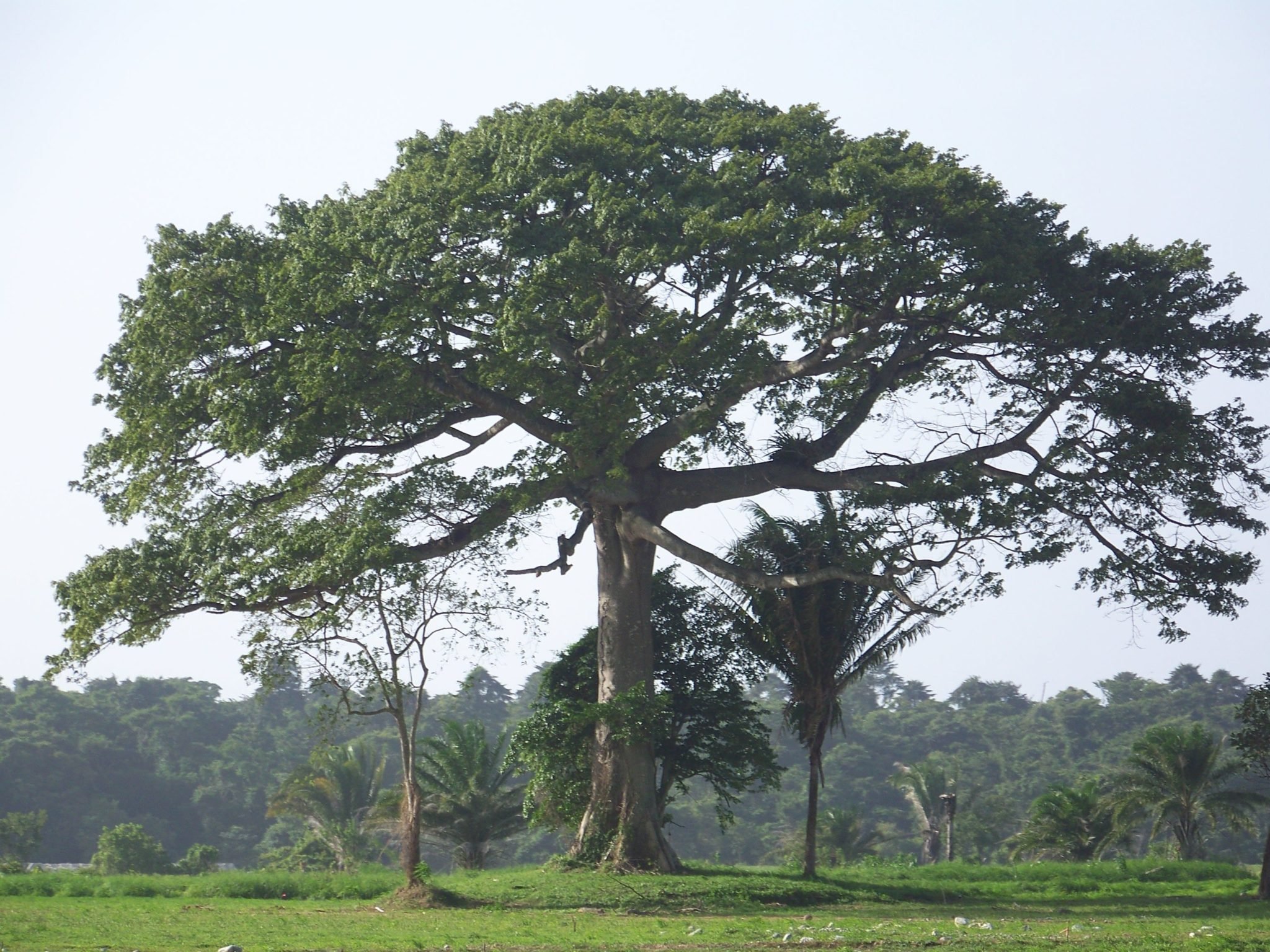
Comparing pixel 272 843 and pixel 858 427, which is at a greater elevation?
pixel 858 427

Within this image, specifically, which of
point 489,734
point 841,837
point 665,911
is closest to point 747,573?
point 665,911

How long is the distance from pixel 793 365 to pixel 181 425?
9326mm

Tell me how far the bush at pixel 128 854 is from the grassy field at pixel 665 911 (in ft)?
52.5

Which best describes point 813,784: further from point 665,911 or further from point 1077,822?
point 1077,822

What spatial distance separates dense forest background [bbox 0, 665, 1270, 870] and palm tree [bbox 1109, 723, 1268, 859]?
7123mm

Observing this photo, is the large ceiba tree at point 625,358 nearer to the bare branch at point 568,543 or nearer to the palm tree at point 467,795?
the bare branch at point 568,543

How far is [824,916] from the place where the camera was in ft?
52.9

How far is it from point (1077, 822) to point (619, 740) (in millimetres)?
16141

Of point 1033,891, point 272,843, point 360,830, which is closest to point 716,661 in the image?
point 1033,891

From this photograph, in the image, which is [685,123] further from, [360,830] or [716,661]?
[360,830]

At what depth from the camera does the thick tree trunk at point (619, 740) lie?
65.7 ft

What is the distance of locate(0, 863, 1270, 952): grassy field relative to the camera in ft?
41.0

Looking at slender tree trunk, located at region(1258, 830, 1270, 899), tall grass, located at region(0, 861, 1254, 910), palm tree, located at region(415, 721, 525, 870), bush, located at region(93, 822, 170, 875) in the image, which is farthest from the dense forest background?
slender tree trunk, located at region(1258, 830, 1270, 899)

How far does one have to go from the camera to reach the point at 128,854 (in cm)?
3559
